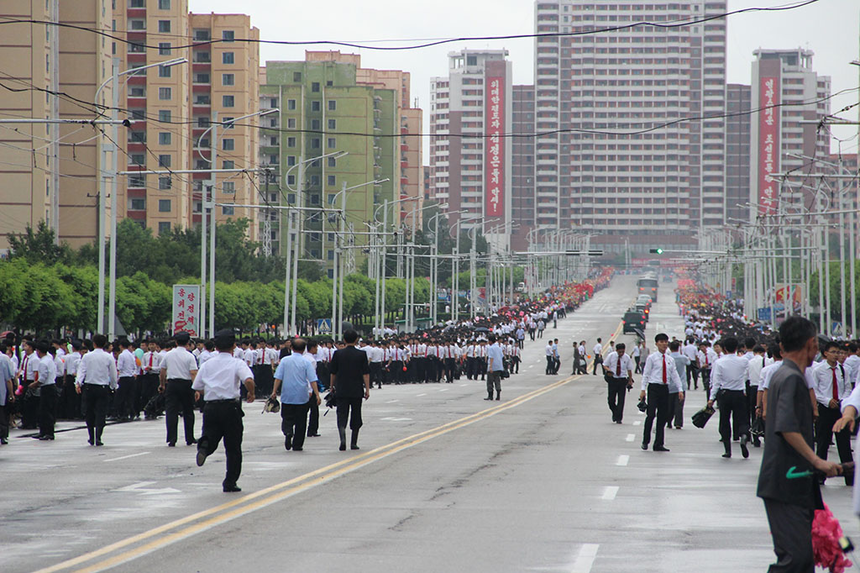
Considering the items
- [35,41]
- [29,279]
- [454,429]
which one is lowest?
[454,429]

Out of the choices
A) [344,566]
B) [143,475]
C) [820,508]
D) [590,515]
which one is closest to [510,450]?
[143,475]

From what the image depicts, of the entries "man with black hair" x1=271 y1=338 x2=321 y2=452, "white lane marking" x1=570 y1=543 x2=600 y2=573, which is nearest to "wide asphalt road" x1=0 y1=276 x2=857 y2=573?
"white lane marking" x1=570 y1=543 x2=600 y2=573

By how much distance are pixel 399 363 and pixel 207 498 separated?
3788 centimetres

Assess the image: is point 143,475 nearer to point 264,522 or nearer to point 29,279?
point 264,522

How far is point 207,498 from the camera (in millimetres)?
13742

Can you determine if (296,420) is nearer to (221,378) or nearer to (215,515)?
(221,378)

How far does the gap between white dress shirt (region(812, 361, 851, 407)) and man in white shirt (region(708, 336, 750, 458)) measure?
8.68ft

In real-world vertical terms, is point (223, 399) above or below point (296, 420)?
above

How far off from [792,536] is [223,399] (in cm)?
840

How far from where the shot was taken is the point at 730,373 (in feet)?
66.0

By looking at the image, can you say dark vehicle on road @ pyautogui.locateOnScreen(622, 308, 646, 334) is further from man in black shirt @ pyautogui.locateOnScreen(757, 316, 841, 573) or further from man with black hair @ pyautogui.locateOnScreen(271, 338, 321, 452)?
man in black shirt @ pyautogui.locateOnScreen(757, 316, 841, 573)

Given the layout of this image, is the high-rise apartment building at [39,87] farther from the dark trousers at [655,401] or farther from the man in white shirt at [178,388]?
the dark trousers at [655,401]

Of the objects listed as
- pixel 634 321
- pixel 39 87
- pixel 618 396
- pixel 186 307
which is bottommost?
pixel 618 396

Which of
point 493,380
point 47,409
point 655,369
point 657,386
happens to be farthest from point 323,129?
point 657,386
